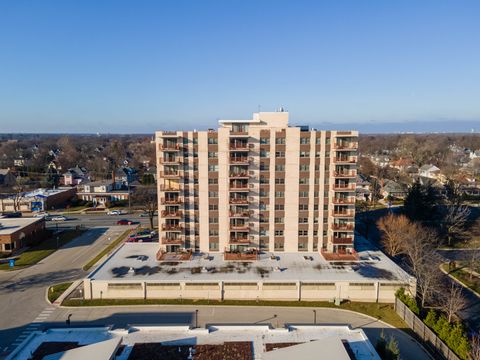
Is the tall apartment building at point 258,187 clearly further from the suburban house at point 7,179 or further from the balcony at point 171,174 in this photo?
the suburban house at point 7,179

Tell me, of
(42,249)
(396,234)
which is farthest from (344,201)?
(42,249)

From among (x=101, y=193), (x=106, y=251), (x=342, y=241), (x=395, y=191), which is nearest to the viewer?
(x=342, y=241)

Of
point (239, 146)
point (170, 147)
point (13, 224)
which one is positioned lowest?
point (13, 224)

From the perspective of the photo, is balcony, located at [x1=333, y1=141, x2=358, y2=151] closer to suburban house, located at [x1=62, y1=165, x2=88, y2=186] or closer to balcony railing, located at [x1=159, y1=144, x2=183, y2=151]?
balcony railing, located at [x1=159, y1=144, x2=183, y2=151]

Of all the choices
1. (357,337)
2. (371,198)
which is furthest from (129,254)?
(371,198)

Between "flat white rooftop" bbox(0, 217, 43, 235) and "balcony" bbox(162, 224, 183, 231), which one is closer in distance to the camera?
"balcony" bbox(162, 224, 183, 231)

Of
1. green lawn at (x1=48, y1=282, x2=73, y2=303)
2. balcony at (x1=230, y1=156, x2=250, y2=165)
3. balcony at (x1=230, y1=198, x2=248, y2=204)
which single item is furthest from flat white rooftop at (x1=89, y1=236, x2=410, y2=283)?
balcony at (x1=230, y1=156, x2=250, y2=165)

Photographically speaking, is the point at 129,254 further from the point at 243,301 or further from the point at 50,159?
the point at 50,159

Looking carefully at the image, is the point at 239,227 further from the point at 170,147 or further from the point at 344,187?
the point at 344,187
